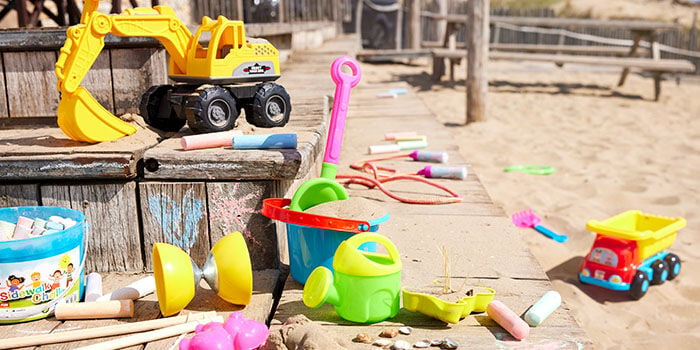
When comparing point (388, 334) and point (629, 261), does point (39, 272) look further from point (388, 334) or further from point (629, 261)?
point (629, 261)

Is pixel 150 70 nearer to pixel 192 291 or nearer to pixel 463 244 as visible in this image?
pixel 192 291

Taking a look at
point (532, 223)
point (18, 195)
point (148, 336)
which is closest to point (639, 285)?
point (532, 223)

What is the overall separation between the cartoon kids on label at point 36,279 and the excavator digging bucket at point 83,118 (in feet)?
1.80

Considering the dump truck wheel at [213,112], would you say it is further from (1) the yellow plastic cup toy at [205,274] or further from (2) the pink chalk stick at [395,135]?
(2) the pink chalk stick at [395,135]

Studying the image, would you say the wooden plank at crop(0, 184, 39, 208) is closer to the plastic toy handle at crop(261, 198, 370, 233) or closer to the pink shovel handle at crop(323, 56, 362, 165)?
the plastic toy handle at crop(261, 198, 370, 233)

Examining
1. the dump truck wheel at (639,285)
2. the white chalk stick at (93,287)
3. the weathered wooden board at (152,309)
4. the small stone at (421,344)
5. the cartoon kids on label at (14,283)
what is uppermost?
the cartoon kids on label at (14,283)

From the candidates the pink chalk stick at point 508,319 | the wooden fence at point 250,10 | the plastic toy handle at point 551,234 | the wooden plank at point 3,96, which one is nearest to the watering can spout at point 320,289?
the pink chalk stick at point 508,319

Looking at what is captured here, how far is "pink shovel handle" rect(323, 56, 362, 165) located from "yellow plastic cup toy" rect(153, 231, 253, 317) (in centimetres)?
50

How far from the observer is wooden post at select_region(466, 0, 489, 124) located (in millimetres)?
7543

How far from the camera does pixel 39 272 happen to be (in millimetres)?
1735

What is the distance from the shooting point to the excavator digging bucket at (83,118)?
209cm

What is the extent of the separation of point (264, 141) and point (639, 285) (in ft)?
7.03

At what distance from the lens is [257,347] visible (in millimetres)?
1586

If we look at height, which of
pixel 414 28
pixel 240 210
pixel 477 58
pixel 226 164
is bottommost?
pixel 240 210
